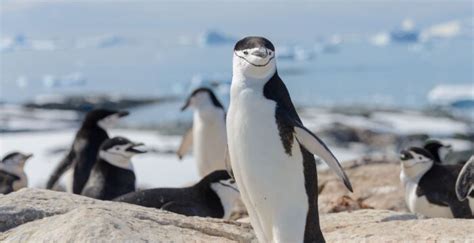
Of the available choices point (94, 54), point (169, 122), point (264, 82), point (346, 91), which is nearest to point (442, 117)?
point (169, 122)

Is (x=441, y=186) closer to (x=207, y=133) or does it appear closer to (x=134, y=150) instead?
(x=134, y=150)

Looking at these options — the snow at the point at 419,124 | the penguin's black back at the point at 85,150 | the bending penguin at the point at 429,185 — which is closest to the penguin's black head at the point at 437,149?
the bending penguin at the point at 429,185

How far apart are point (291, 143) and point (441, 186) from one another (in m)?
3.13

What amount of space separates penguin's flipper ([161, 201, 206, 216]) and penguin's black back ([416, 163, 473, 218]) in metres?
1.90

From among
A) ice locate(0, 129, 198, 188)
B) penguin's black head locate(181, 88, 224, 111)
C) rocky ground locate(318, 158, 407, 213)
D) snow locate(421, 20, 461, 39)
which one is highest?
penguin's black head locate(181, 88, 224, 111)

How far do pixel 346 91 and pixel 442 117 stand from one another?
11104mm

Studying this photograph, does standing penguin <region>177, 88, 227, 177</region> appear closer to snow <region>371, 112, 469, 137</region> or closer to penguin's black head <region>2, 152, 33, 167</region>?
penguin's black head <region>2, 152, 33, 167</region>

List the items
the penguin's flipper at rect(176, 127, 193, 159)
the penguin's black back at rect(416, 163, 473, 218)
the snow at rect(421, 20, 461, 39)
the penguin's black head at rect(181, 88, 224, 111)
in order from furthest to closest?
the snow at rect(421, 20, 461, 39) < the penguin's flipper at rect(176, 127, 193, 159) < the penguin's black head at rect(181, 88, 224, 111) < the penguin's black back at rect(416, 163, 473, 218)

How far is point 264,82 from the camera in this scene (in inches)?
143

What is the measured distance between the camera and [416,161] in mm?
6664

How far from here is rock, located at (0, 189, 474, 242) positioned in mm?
3342

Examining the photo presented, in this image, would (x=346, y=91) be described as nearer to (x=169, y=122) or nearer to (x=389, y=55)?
(x=169, y=122)

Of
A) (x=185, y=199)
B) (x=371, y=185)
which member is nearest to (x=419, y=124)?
(x=371, y=185)

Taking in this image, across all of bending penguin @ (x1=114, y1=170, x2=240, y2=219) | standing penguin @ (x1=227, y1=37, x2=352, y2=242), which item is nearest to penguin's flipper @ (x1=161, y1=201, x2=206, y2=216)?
bending penguin @ (x1=114, y1=170, x2=240, y2=219)
